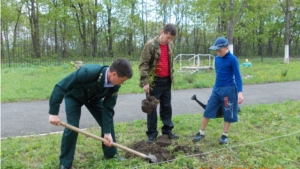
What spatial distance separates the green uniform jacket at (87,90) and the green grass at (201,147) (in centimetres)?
74

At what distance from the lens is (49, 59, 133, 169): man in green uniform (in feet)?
9.80

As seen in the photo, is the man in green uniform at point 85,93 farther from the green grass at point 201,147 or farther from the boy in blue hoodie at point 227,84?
the boy in blue hoodie at point 227,84

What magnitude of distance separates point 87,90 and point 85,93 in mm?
66

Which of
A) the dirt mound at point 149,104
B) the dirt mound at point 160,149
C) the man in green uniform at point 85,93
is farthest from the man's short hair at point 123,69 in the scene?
the dirt mound at point 160,149

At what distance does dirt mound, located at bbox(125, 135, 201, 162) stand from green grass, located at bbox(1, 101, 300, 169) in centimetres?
9

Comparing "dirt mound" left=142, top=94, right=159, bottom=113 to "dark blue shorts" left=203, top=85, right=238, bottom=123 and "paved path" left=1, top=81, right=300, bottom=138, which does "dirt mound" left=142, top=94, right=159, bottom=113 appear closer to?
"dark blue shorts" left=203, top=85, right=238, bottom=123

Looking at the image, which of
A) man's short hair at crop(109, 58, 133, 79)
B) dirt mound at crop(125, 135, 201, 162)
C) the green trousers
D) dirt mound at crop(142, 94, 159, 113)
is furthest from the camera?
dirt mound at crop(142, 94, 159, 113)

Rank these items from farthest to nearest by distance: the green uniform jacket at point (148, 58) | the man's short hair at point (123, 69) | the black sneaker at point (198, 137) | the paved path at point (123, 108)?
the paved path at point (123, 108) < the black sneaker at point (198, 137) < the green uniform jacket at point (148, 58) < the man's short hair at point (123, 69)

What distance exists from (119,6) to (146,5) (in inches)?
199

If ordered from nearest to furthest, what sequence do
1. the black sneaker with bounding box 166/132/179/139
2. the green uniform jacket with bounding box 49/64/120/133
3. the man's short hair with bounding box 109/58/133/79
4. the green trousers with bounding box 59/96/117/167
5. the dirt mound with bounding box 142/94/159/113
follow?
the man's short hair with bounding box 109/58/133/79 → the green uniform jacket with bounding box 49/64/120/133 → the green trousers with bounding box 59/96/117/167 → the dirt mound with bounding box 142/94/159/113 → the black sneaker with bounding box 166/132/179/139

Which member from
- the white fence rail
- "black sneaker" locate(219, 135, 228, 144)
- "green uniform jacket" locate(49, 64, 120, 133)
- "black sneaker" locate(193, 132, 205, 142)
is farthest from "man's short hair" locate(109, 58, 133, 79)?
the white fence rail

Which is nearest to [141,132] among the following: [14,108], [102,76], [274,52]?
[102,76]

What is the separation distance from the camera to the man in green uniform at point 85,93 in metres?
2.99

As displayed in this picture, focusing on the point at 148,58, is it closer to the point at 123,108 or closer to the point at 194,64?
the point at 123,108
